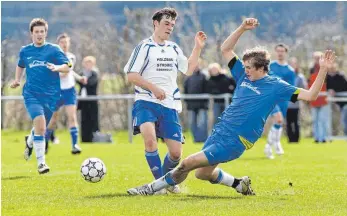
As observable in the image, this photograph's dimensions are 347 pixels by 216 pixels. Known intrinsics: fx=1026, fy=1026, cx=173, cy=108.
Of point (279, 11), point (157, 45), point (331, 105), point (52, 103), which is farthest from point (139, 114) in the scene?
point (279, 11)

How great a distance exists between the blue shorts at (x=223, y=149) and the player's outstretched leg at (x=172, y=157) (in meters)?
0.87

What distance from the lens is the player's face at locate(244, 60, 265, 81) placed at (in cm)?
1104

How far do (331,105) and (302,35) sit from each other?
12.6 feet

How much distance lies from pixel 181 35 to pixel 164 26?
1804 cm

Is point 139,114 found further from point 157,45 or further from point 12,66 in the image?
point 12,66

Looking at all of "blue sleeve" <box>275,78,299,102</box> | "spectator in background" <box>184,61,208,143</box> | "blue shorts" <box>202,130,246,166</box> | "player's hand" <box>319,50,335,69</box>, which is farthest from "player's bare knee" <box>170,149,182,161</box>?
"spectator in background" <box>184,61,208,143</box>

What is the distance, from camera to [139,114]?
1174 centimetres

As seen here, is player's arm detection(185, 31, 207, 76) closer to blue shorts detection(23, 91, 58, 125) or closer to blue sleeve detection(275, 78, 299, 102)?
blue sleeve detection(275, 78, 299, 102)

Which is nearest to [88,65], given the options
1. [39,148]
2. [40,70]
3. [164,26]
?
[40,70]

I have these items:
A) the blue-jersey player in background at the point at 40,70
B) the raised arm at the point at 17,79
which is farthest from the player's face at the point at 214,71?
the raised arm at the point at 17,79

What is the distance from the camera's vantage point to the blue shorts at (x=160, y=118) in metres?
11.7

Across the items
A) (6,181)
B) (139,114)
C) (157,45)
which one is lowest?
(6,181)

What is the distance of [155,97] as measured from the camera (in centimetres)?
1170

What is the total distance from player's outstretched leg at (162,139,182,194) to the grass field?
17 centimetres
